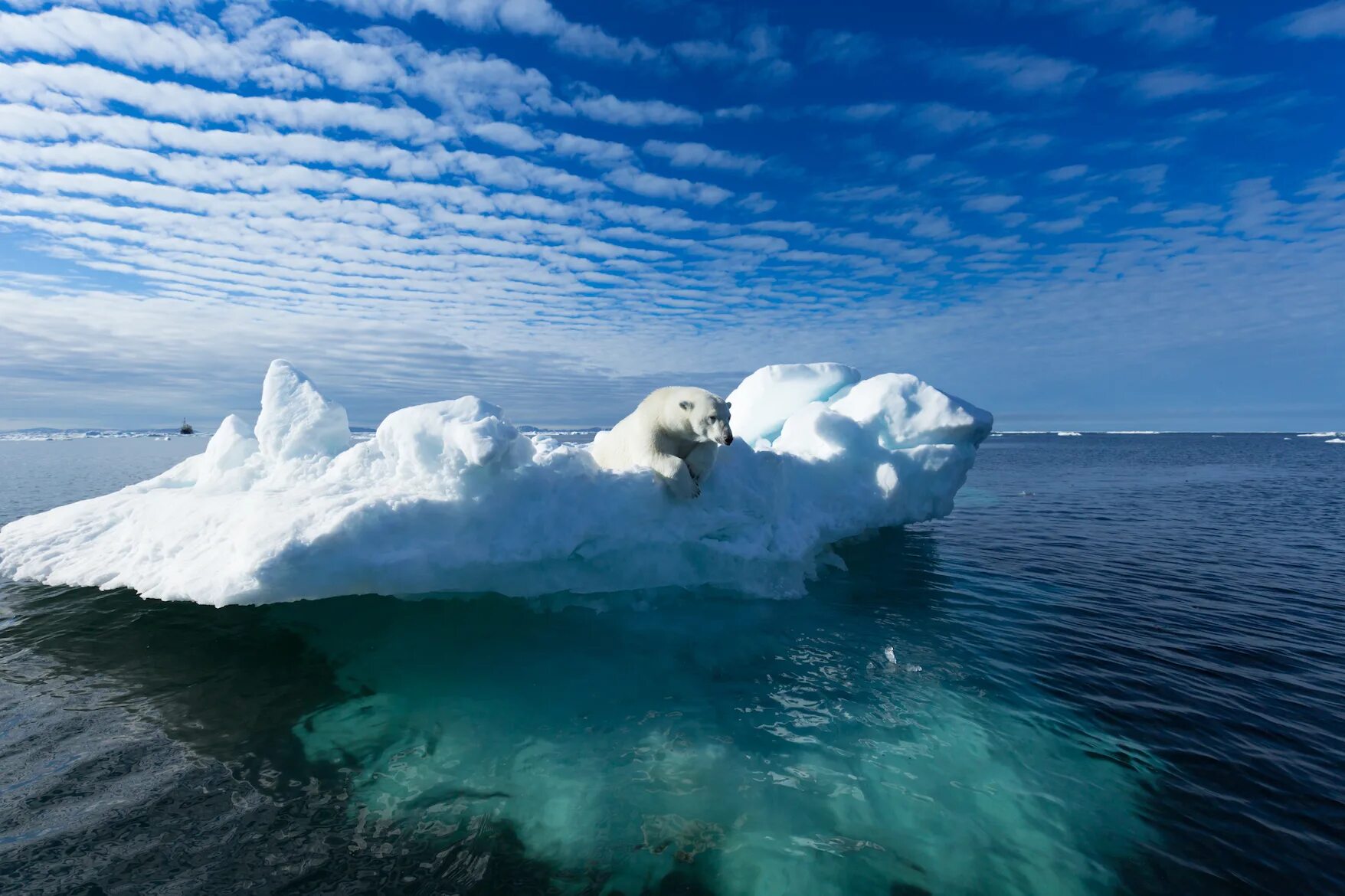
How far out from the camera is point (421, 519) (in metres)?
6.50

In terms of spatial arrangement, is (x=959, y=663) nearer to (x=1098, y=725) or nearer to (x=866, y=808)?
(x=1098, y=725)

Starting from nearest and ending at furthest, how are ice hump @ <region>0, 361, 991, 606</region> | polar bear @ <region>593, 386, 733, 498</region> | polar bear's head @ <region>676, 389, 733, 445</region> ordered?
ice hump @ <region>0, 361, 991, 606</region>
polar bear's head @ <region>676, 389, 733, 445</region>
polar bear @ <region>593, 386, 733, 498</region>

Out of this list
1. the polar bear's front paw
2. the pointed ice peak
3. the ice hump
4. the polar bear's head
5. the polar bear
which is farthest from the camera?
the pointed ice peak

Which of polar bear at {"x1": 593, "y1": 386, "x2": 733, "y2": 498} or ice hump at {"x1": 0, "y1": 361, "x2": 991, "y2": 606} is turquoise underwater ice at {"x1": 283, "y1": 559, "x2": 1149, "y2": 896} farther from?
polar bear at {"x1": 593, "y1": 386, "x2": 733, "y2": 498}

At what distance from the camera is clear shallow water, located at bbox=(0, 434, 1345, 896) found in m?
4.01

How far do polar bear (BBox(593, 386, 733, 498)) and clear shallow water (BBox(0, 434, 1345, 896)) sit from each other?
6.75 feet

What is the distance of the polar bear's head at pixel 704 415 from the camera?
782cm

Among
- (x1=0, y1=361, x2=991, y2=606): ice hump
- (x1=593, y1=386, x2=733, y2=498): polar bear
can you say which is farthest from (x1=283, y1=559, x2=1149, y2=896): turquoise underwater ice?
(x1=593, y1=386, x2=733, y2=498): polar bear

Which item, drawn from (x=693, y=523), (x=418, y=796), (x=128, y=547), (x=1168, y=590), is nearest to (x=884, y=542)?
(x=1168, y=590)

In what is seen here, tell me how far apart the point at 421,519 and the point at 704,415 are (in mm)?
3841

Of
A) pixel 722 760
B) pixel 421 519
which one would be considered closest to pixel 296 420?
pixel 421 519

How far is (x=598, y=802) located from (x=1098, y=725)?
17.1 feet

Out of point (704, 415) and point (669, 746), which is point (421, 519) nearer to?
point (669, 746)

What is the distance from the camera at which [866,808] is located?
4.56m
